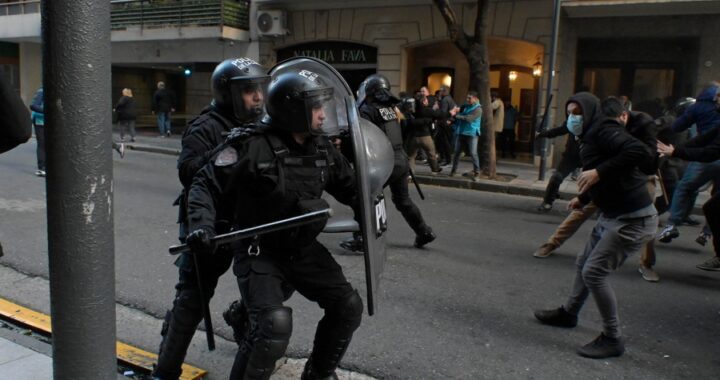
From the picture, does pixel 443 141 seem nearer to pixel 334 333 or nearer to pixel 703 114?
pixel 703 114

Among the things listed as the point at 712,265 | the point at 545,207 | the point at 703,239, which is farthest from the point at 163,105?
the point at 712,265

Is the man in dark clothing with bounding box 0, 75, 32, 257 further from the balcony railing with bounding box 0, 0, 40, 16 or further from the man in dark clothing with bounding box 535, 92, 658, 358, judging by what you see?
the balcony railing with bounding box 0, 0, 40, 16

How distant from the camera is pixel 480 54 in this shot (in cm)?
1188

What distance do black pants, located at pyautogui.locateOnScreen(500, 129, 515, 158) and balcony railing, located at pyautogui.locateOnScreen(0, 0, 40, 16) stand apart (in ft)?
58.7

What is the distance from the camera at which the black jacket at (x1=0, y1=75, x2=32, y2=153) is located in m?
2.13

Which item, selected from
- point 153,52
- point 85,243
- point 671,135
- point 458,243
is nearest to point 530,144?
point 671,135

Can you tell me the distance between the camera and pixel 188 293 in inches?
124

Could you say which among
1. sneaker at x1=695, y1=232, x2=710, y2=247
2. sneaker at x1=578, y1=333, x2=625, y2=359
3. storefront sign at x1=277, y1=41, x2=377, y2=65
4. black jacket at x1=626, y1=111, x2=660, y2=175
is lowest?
→ sneaker at x1=578, y1=333, x2=625, y2=359

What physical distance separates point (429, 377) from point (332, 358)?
32.2 inches

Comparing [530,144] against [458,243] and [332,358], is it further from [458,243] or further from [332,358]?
[332,358]

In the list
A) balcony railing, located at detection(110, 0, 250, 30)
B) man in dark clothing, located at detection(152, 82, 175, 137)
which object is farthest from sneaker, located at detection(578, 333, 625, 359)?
man in dark clothing, located at detection(152, 82, 175, 137)

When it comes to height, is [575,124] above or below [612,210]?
above

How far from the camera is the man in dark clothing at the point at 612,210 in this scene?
388cm

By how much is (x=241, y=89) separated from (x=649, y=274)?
13.8 feet
